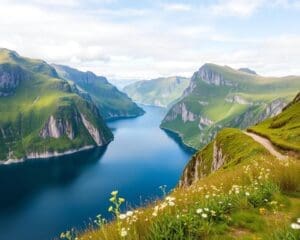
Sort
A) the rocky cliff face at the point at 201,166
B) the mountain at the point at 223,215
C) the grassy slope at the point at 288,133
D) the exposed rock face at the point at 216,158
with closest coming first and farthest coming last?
the mountain at the point at 223,215 → the grassy slope at the point at 288,133 → the exposed rock face at the point at 216,158 → the rocky cliff face at the point at 201,166

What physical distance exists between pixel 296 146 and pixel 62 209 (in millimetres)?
147028

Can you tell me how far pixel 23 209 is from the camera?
199750mm

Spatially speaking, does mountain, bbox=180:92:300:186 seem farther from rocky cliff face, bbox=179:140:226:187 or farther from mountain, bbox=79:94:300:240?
mountain, bbox=79:94:300:240

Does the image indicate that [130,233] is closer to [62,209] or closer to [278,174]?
[278,174]

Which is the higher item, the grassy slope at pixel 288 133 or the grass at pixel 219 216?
the grass at pixel 219 216

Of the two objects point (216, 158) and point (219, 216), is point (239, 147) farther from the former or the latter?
point (219, 216)

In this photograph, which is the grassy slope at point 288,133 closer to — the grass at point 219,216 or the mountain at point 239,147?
the mountain at point 239,147

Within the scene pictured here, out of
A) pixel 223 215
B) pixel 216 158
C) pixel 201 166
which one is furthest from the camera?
pixel 201 166

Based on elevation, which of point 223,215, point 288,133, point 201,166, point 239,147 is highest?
point 223,215

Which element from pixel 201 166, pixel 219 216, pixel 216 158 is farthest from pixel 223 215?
pixel 201 166

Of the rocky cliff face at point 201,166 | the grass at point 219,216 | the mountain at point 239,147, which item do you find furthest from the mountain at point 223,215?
the rocky cliff face at point 201,166

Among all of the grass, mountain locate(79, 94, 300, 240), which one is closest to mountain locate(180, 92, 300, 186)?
mountain locate(79, 94, 300, 240)

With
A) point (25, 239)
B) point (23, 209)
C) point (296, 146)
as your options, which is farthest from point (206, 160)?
point (23, 209)

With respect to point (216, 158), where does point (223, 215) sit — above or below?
above
